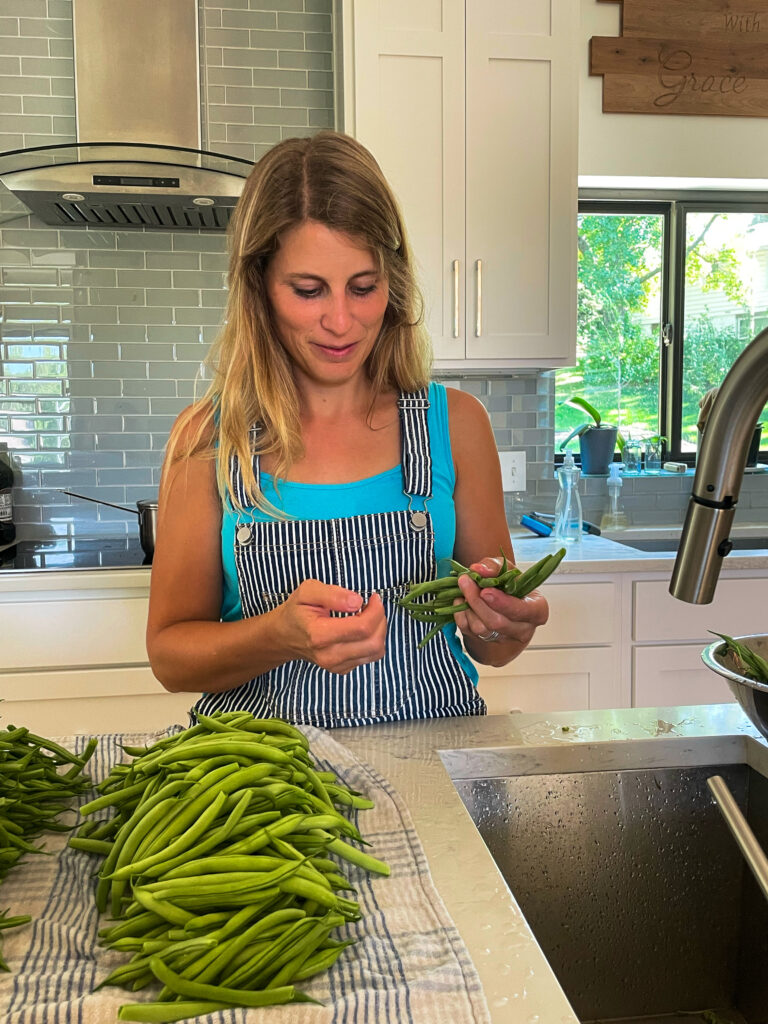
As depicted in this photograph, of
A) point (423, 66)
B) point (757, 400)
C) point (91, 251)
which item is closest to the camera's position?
point (757, 400)

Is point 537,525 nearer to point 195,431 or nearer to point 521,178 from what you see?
point 521,178

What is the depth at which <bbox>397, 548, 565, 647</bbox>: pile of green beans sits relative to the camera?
49.6 inches

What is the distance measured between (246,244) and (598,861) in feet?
3.33

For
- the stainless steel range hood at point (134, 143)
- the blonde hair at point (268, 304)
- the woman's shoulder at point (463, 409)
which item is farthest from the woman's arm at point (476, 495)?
the stainless steel range hood at point (134, 143)

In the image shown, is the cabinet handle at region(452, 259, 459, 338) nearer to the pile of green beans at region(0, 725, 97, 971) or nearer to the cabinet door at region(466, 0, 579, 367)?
the cabinet door at region(466, 0, 579, 367)

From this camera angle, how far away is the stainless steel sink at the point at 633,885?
1.18 m

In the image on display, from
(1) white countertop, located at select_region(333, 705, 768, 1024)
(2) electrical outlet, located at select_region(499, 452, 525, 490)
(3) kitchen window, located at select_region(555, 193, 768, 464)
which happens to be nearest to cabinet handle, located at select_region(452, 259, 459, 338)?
(2) electrical outlet, located at select_region(499, 452, 525, 490)

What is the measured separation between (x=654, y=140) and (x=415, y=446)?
2.53 metres

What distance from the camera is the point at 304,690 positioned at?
1.42 m

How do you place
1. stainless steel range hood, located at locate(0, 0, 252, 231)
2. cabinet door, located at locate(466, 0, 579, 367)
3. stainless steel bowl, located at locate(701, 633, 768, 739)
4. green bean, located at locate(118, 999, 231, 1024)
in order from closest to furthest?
green bean, located at locate(118, 999, 231, 1024) → stainless steel bowl, located at locate(701, 633, 768, 739) → stainless steel range hood, located at locate(0, 0, 252, 231) → cabinet door, located at locate(466, 0, 579, 367)

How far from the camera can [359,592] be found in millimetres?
1503

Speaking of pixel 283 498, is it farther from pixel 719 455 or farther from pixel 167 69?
pixel 167 69

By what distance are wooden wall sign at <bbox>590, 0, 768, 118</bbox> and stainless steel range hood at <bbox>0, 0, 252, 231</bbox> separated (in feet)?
4.87

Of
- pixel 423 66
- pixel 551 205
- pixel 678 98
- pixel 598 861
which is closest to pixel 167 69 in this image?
pixel 423 66
